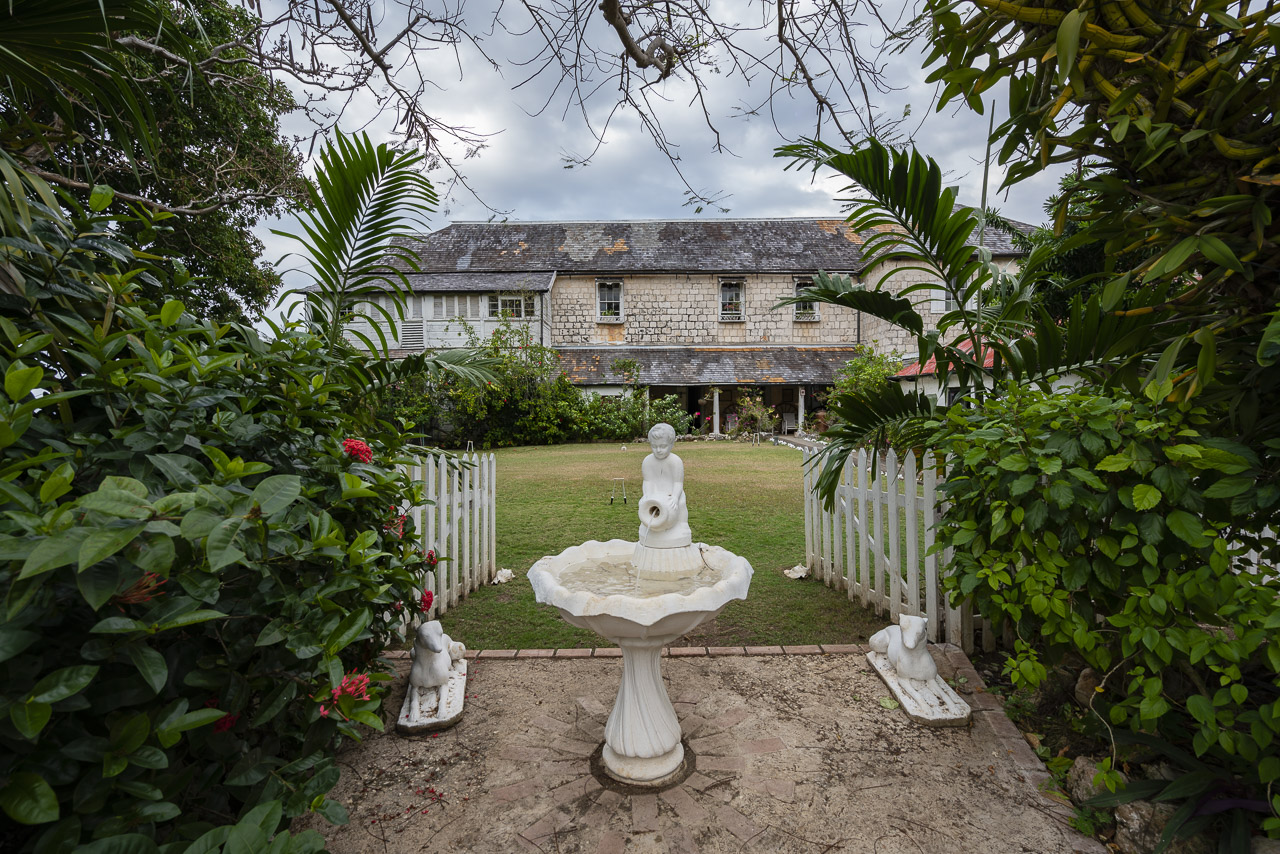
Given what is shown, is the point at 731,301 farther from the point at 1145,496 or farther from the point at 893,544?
the point at 1145,496

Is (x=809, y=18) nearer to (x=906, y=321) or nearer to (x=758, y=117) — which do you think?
(x=758, y=117)

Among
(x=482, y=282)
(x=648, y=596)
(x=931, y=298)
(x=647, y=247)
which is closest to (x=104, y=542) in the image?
(x=648, y=596)

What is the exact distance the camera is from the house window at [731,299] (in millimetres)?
21359

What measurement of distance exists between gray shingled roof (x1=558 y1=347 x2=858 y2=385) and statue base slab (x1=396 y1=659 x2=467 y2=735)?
1638 cm

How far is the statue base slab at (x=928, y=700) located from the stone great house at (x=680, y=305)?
16.8m

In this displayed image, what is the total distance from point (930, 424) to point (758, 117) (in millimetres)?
1942

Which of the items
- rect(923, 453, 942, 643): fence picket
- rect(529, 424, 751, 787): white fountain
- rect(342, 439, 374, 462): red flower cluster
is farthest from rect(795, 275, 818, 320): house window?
rect(342, 439, 374, 462): red flower cluster

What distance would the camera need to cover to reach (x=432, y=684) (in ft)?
10.4

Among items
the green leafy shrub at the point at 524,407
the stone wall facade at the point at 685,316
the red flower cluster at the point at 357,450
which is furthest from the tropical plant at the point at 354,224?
the stone wall facade at the point at 685,316

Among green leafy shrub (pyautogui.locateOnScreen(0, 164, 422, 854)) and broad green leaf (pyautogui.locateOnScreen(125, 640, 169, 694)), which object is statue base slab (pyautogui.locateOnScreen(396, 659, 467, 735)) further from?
broad green leaf (pyautogui.locateOnScreen(125, 640, 169, 694))

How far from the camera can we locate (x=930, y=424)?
264cm

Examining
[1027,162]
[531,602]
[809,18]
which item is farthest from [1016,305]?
[531,602]

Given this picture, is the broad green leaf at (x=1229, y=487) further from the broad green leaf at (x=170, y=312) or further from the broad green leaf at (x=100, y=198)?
the broad green leaf at (x=100, y=198)

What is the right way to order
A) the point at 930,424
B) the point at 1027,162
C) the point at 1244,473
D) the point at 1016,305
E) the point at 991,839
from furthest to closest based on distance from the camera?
the point at 1016,305 < the point at 930,424 < the point at 991,839 < the point at 1027,162 < the point at 1244,473
